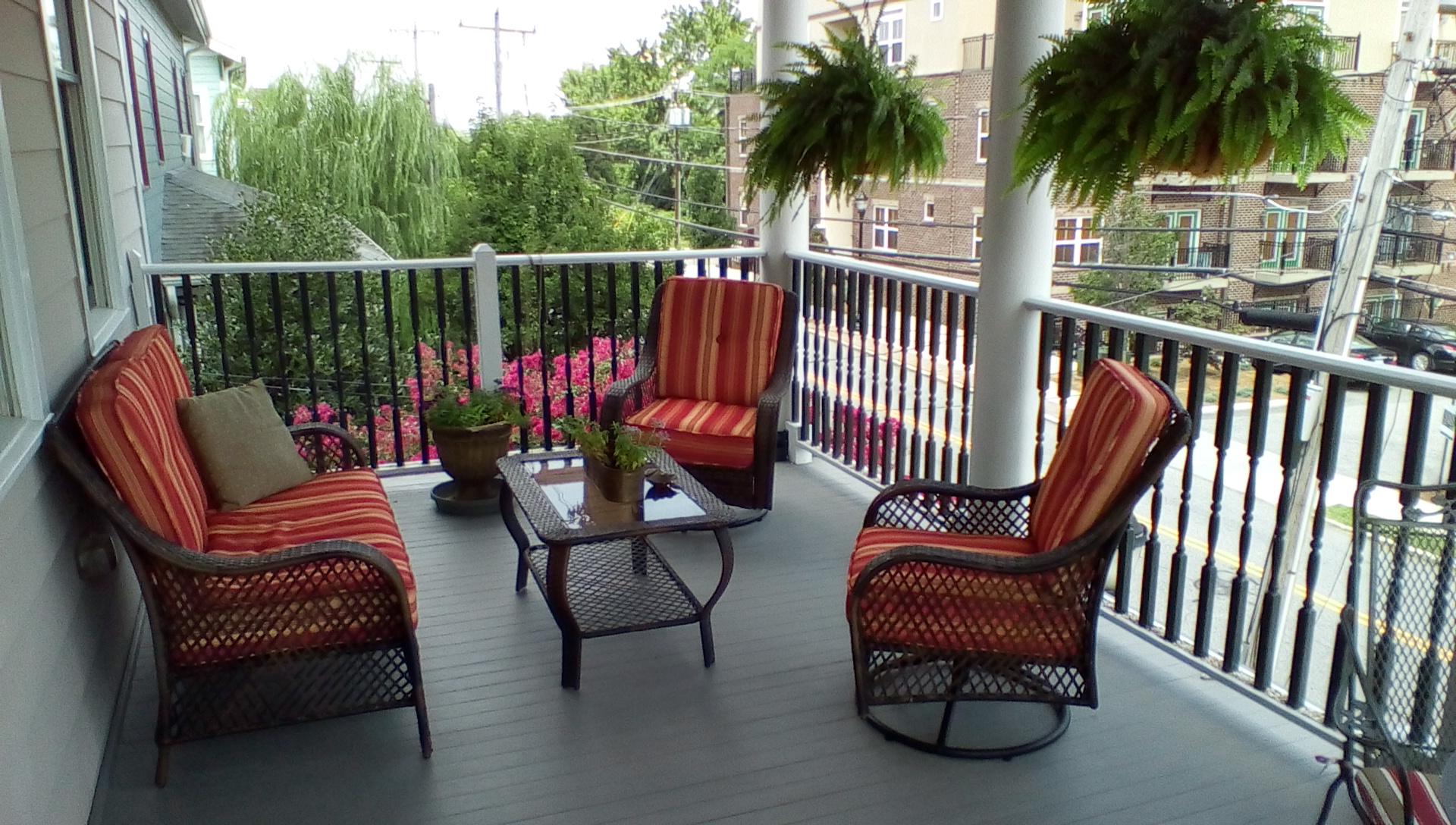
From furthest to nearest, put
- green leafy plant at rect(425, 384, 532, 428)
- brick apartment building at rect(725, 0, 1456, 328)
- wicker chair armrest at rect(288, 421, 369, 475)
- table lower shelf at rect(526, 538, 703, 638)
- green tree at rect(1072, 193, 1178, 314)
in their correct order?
green tree at rect(1072, 193, 1178, 314)
brick apartment building at rect(725, 0, 1456, 328)
green leafy plant at rect(425, 384, 532, 428)
wicker chair armrest at rect(288, 421, 369, 475)
table lower shelf at rect(526, 538, 703, 638)

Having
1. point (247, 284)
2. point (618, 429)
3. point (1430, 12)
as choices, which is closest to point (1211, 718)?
point (618, 429)

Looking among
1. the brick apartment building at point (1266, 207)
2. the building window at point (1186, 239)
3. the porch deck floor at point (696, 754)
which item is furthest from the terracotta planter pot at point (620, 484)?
the building window at point (1186, 239)

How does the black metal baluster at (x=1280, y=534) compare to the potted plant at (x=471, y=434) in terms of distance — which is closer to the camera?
the black metal baluster at (x=1280, y=534)

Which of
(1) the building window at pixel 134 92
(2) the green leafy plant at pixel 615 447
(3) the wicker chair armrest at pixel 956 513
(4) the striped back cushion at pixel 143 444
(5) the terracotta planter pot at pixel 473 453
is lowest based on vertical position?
(5) the terracotta planter pot at pixel 473 453

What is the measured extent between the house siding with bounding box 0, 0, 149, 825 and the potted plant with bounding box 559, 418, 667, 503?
1.35 metres

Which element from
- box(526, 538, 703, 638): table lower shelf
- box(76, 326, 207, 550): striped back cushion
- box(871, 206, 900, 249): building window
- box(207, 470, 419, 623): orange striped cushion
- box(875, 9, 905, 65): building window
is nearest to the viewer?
box(76, 326, 207, 550): striped back cushion

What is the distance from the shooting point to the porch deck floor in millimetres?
2428

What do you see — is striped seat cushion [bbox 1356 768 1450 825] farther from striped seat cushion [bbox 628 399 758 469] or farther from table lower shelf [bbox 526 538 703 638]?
striped seat cushion [bbox 628 399 758 469]

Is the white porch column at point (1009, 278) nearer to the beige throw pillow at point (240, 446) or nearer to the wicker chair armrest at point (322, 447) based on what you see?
the wicker chair armrest at point (322, 447)

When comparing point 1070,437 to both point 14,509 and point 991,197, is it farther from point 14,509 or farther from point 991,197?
point 14,509

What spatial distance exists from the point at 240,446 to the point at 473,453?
1.24 metres

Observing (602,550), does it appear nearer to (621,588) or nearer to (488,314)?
(621,588)

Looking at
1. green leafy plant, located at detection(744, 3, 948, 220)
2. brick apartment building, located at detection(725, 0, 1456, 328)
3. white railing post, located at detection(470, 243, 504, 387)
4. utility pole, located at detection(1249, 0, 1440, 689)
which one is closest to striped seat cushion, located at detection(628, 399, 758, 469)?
white railing post, located at detection(470, 243, 504, 387)

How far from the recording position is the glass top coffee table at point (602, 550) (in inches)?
117
